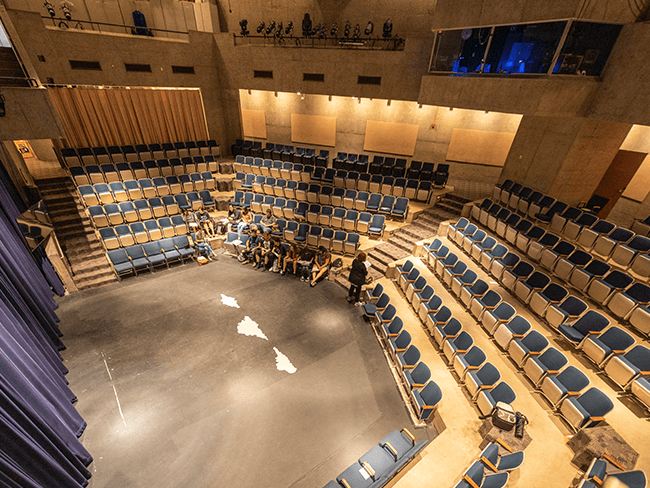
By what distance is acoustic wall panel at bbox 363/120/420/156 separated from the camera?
11.8 m

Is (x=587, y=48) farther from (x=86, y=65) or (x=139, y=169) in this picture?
(x=86, y=65)

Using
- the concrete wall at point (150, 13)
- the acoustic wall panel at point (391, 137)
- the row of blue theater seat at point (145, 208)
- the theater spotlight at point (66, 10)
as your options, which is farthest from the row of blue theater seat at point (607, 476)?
the concrete wall at point (150, 13)

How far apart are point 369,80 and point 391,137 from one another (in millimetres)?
2366

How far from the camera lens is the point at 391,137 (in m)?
12.1

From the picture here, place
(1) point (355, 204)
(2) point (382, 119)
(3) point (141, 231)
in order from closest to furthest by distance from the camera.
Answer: (3) point (141, 231), (1) point (355, 204), (2) point (382, 119)

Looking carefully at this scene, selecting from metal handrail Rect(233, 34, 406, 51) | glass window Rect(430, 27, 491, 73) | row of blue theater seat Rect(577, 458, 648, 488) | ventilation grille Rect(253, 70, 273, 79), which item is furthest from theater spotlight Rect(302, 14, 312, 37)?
row of blue theater seat Rect(577, 458, 648, 488)

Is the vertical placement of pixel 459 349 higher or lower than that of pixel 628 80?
lower

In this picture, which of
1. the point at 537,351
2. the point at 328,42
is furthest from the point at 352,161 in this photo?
the point at 537,351

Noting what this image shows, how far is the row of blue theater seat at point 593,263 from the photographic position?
15.7 ft

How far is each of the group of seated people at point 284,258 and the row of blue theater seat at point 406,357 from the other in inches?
68.4

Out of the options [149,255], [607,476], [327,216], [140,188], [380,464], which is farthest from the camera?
[140,188]

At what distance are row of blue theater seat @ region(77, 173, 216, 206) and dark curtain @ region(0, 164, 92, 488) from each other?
2784mm

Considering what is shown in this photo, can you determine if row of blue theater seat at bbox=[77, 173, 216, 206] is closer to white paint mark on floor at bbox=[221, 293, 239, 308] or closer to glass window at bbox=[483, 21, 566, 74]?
white paint mark on floor at bbox=[221, 293, 239, 308]

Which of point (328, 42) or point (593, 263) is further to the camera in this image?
point (328, 42)
